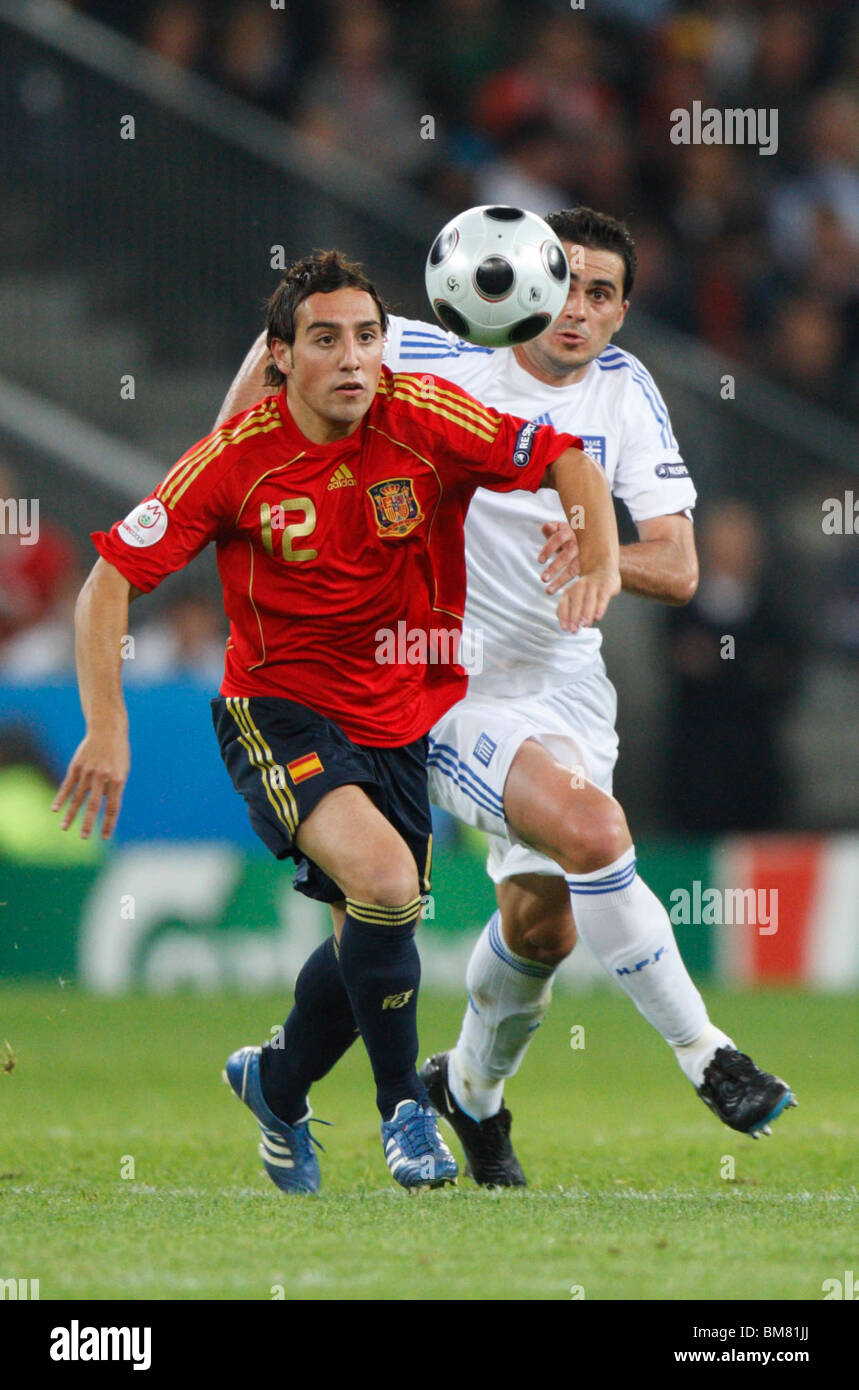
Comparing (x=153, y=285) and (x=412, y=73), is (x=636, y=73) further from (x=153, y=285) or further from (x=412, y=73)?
(x=153, y=285)

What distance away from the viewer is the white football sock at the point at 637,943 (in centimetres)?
531

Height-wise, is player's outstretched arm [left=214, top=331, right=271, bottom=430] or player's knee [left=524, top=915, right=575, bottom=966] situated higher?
player's outstretched arm [left=214, top=331, right=271, bottom=430]

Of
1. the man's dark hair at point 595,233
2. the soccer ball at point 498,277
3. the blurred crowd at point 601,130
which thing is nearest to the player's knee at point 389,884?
the soccer ball at point 498,277

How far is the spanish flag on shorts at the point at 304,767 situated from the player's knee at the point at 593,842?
67cm

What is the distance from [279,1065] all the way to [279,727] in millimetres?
996

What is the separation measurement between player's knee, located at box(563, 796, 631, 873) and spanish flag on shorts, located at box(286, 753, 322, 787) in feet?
2.19

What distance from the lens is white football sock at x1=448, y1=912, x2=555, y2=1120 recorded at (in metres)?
5.93

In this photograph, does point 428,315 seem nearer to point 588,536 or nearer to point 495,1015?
point 495,1015

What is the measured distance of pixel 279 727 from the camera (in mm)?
5262

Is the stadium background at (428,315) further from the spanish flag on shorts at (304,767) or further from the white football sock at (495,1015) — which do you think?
the spanish flag on shorts at (304,767)

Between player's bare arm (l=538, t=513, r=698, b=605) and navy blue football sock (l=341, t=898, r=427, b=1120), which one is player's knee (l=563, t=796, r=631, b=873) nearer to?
navy blue football sock (l=341, t=898, r=427, b=1120)

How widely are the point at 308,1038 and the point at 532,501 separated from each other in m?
1.65

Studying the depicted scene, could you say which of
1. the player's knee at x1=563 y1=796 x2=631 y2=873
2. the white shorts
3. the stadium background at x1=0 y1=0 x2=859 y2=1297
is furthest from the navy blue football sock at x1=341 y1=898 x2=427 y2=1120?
the stadium background at x1=0 y1=0 x2=859 y2=1297
